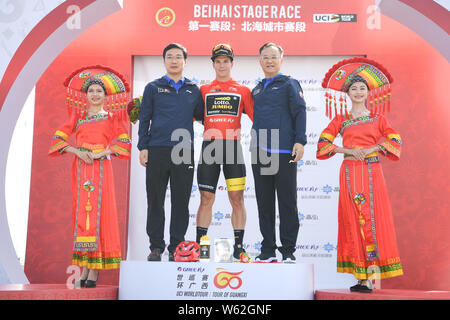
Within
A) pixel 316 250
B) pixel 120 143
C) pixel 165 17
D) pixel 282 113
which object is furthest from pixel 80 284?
pixel 165 17

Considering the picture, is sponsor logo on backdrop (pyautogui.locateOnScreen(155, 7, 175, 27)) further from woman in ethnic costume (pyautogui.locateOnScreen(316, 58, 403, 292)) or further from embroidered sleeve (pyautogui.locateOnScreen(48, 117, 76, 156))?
woman in ethnic costume (pyautogui.locateOnScreen(316, 58, 403, 292))

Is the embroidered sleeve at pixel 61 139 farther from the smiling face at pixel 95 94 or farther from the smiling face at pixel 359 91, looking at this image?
the smiling face at pixel 359 91

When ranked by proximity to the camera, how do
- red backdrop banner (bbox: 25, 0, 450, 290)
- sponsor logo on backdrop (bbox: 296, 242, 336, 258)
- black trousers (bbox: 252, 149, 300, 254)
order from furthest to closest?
sponsor logo on backdrop (bbox: 296, 242, 336, 258) < red backdrop banner (bbox: 25, 0, 450, 290) < black trousers (bbox: 252, 149, 300, 254)

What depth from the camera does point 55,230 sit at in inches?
209

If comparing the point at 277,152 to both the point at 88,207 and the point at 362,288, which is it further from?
the point at 88,207

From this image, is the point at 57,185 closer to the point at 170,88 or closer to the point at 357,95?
the point at 170,88

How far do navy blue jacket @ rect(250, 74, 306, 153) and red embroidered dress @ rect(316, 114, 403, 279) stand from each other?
29cm

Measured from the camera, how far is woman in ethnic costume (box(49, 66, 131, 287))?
361 centimetres

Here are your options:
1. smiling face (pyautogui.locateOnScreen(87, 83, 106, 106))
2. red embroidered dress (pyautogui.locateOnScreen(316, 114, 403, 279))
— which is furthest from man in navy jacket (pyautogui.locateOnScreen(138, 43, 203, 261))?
red embroidered dress (pyautogui.locateOnScreen(316, 114, 403, 279))

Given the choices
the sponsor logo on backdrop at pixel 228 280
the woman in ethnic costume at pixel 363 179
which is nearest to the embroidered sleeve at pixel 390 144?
the woman in ethnic costume at pixel 363 179

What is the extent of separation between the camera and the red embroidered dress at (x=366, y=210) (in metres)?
3.41
